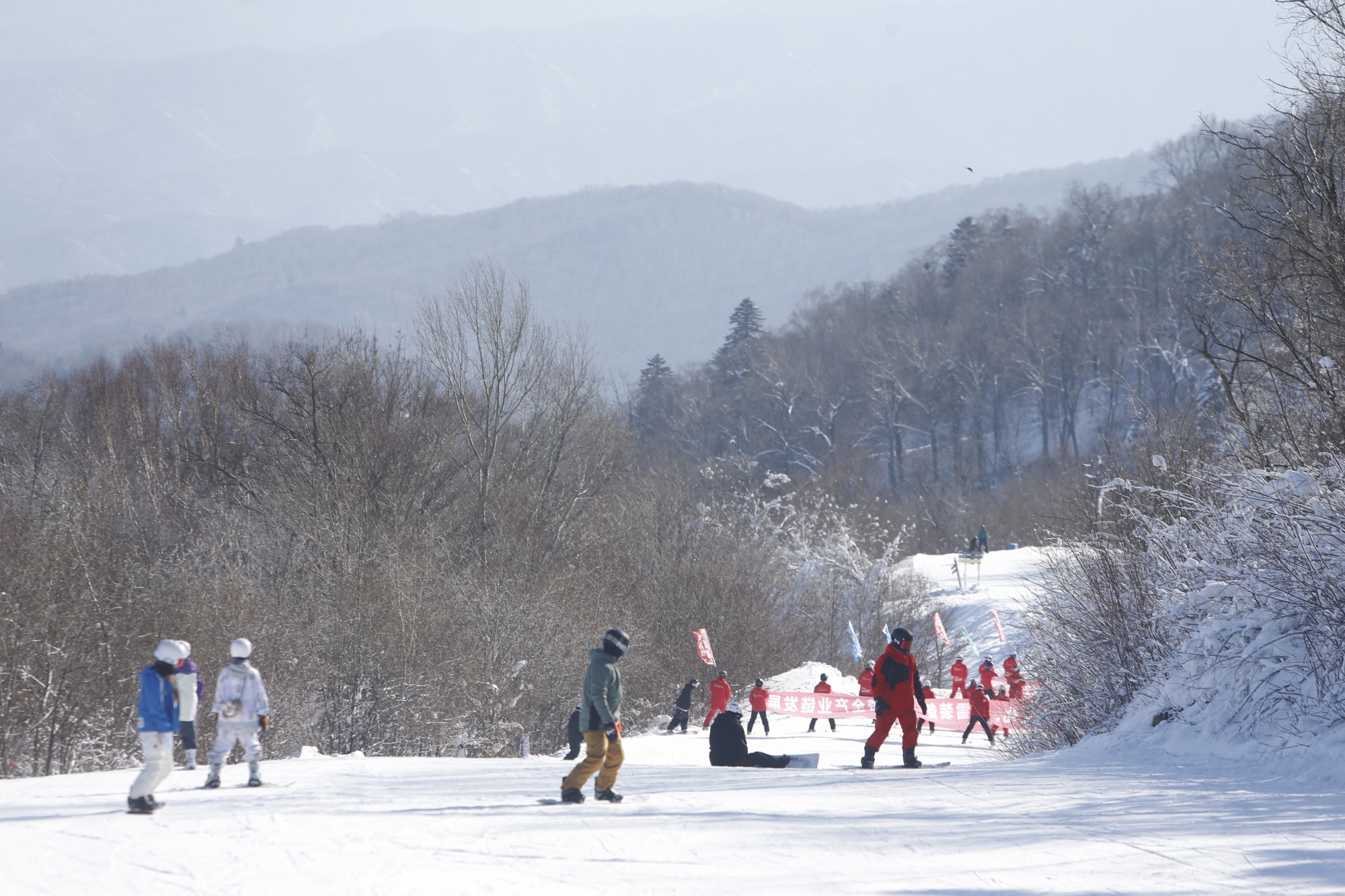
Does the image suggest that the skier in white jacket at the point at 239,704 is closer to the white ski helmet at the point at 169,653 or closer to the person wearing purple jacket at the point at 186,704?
the person wearing purple jacket at the point at 186,704

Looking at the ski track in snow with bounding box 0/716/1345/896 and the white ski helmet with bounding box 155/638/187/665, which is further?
the white ski helmet with bounding box 155/638/187/665

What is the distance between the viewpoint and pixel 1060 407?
3346 inches

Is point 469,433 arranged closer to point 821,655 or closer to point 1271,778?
point 821,655

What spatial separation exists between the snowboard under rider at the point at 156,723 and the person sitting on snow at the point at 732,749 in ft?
23.1

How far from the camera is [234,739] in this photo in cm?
1078

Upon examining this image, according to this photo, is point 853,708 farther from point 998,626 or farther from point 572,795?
point 572,795

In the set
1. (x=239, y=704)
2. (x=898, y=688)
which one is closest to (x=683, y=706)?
(x=898, y=688)

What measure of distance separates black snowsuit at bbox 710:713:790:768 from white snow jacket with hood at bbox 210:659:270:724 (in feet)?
19.9

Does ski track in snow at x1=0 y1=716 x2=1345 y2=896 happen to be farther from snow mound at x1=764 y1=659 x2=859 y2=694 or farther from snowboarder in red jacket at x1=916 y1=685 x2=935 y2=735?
snow mound at x1=764 y1=659 x2=859 y2=694

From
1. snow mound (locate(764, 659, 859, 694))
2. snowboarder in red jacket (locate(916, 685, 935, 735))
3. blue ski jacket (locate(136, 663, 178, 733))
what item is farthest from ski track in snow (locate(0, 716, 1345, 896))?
snow mound (locate(764, 659, 859, 694))

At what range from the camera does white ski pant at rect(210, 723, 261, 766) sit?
34.6ft

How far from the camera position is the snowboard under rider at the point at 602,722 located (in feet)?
30.6

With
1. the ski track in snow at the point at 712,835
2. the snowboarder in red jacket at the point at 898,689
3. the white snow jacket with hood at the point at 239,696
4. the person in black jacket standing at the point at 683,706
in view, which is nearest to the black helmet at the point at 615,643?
the ski track in snow at the point at 712,835

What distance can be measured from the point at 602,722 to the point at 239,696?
149 inches
